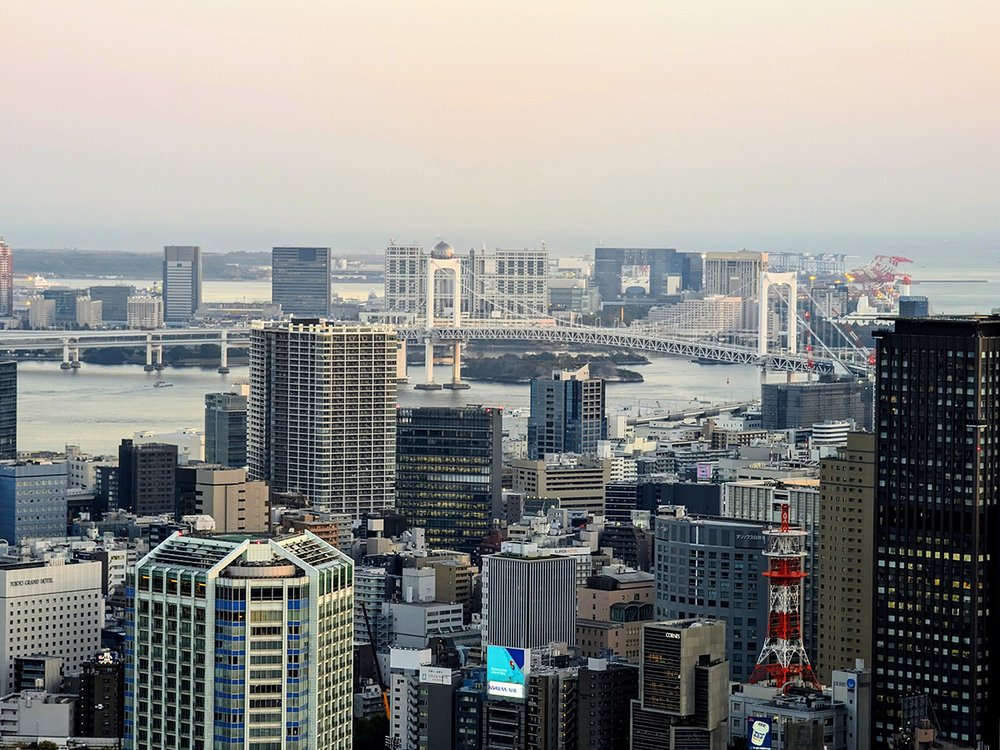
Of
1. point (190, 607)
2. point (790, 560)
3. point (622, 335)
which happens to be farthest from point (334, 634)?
point (622, 335)

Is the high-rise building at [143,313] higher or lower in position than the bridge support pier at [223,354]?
higher

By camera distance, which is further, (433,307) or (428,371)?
(433,307)

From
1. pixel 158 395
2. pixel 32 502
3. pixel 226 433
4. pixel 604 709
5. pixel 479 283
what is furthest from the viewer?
pixel 479 283

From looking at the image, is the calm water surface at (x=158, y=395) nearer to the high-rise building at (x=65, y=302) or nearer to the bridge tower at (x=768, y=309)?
the bridge tower at (x=768, y=309)

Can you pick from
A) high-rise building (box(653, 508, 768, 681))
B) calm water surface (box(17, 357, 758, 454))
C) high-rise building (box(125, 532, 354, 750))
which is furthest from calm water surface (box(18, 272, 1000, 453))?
high-rise building (box(125, 532, 354, 750))

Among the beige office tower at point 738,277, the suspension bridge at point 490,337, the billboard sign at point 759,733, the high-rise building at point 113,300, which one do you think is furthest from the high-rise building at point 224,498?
the high-rise building at point 113,300

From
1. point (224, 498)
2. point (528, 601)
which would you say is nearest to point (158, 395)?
point (224, 498)

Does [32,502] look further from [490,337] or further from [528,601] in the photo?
[490,337]
